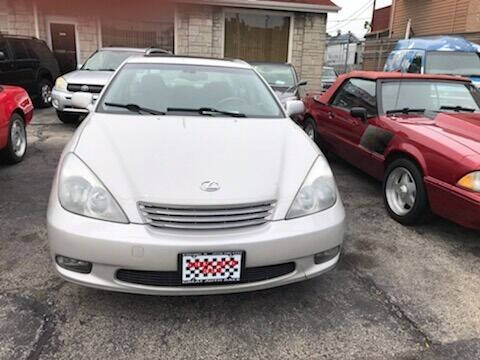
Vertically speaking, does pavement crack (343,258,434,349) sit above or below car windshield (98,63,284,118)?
below

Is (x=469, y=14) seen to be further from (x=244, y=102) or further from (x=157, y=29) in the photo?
(x=244, y=102)

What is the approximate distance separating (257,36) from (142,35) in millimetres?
3582

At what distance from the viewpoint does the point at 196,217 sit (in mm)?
2266

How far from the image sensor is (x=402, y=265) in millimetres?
3295

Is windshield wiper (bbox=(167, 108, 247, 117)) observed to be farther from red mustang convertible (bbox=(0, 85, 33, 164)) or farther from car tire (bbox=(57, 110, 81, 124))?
car tire (bbox=(57, 110, 81, 124))

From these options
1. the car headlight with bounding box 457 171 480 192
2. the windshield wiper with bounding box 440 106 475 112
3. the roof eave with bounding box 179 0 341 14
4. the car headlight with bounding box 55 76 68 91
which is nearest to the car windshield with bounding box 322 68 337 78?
the roof eave with bounding box 179 0 341 14

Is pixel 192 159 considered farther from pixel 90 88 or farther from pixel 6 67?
pixel 6 67

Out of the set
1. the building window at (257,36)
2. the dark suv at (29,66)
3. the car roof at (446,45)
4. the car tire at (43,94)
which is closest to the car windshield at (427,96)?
the car roof at (446,45)

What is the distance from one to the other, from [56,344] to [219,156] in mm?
1348

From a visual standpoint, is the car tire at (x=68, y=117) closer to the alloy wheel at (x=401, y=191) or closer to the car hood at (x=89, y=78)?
the car hood at (x=89, y=78)

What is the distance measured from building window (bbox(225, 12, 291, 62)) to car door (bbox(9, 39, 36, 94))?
589 centimetres

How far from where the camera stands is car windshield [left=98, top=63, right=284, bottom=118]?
3.42 m

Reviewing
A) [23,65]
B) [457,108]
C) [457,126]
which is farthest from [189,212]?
[23,65]

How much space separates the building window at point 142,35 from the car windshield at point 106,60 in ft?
14.0
